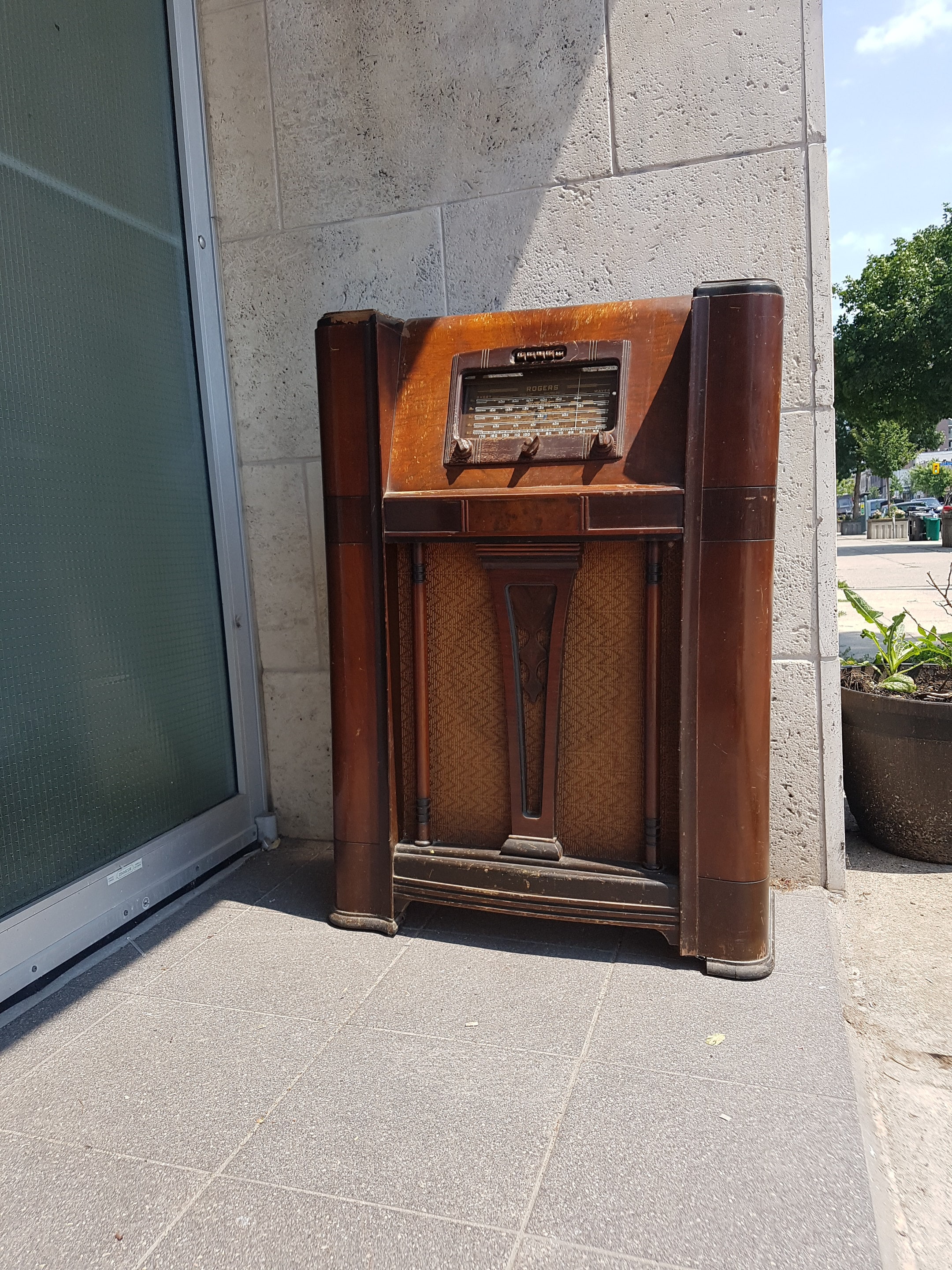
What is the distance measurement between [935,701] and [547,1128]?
1.87 m

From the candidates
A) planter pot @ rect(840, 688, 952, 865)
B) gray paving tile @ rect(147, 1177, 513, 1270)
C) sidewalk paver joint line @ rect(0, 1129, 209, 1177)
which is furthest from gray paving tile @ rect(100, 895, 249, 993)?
planter pot @ rect(840, 688, 952, 865)

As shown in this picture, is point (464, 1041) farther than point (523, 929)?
No

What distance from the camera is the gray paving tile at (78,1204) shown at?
1.45 m

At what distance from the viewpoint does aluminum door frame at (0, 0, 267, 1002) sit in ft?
8.66

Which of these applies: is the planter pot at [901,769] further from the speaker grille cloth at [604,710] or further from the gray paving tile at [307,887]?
the gray paving tile at [307,887]

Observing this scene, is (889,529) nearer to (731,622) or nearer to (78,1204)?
(731,622)

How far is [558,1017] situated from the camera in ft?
6.84

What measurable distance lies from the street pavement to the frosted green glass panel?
8.00 ft

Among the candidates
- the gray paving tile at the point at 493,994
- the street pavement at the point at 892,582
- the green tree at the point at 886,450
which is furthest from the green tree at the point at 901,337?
the green tree at the point at 886,450

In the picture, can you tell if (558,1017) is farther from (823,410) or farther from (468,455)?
(823,410)

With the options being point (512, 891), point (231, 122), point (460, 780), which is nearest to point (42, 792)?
point (460, 780)

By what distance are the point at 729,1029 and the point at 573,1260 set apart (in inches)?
29.9

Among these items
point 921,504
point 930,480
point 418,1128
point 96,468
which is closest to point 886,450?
point 921,504

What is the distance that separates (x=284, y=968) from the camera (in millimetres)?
2365
